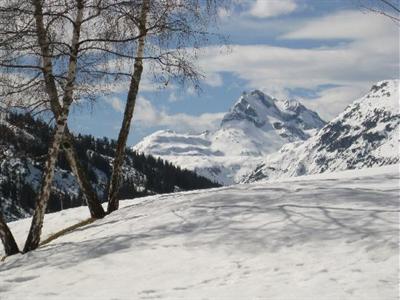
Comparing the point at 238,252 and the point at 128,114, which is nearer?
the point at 238,252

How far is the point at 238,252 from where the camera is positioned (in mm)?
10328

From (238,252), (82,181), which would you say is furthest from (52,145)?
(238,252)

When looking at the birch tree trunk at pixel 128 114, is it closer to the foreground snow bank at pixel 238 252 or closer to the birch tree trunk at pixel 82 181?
the birch tree trunk at pixel 82 181

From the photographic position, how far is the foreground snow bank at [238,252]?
28.6 ft

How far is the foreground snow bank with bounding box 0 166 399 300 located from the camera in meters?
8.71

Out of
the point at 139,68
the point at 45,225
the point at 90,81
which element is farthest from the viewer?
the point at 45,225

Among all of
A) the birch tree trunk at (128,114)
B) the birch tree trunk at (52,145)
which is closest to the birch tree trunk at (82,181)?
the birch tree trunk at (128,114)

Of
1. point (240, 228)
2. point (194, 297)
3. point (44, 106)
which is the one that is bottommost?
point (194, 297)

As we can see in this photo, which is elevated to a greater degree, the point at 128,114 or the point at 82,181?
the point at 128,114

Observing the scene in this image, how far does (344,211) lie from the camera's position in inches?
459

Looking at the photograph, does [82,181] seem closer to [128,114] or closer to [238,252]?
[128,114]

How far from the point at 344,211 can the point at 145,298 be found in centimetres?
472

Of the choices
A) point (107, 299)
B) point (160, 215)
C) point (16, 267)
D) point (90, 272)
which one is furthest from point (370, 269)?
point (16, 267)

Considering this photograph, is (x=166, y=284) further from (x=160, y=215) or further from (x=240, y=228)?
(x=160, y=215)
